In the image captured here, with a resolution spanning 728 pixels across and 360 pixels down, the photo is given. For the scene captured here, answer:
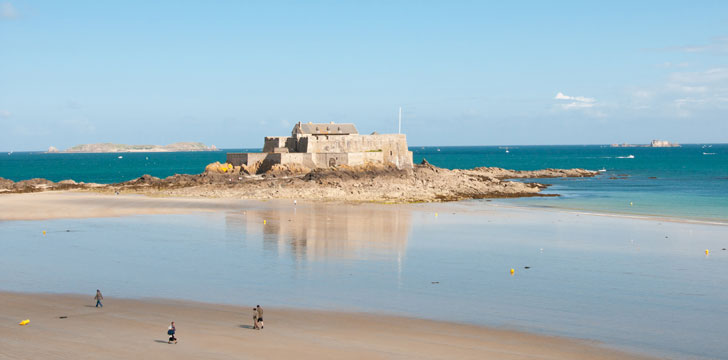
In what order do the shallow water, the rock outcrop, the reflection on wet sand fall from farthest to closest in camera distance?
the rock outcrop
the reflection on wet sand
the shallow water

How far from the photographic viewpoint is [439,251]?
2752cm

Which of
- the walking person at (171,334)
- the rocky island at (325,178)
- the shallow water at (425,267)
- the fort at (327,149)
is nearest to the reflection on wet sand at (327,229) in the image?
the shallow water at (425,267)

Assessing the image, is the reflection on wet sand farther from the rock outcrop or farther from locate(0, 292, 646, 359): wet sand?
locate(0, 292, 646, 359): wet sand

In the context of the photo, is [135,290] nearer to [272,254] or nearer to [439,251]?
[272,254]

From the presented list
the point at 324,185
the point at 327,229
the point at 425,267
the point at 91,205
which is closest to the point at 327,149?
the point at 324,185

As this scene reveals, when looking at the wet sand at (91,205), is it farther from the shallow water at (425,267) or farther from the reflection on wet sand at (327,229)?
the reflection on wet sand at (327,229)

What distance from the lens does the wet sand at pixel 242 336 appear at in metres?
14.6

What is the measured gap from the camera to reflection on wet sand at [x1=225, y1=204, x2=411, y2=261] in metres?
27.5

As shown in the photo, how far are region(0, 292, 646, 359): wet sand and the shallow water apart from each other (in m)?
1.03

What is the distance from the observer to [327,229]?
33.1 metres

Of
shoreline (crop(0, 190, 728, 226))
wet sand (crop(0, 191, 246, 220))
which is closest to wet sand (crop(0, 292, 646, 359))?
wet sand (crop(0, 191, 246, 220))

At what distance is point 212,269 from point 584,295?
1208 centimetres

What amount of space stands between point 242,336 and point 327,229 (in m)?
17.3

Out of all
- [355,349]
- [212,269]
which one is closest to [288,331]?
[355,349]
